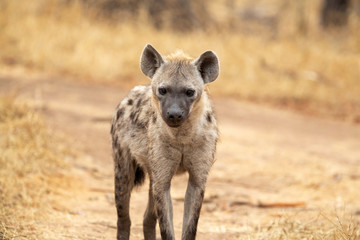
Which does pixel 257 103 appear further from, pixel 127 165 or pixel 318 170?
pixel 127 165

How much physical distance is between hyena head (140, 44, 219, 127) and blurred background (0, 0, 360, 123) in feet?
18.4

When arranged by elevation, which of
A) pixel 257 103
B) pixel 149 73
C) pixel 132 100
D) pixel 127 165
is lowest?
pixel 257 103

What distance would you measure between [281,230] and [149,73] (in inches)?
52.2

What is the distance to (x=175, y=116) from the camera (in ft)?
10.7

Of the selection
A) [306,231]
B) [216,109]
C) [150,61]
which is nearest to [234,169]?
[306,231]

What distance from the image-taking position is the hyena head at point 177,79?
3.31 meters

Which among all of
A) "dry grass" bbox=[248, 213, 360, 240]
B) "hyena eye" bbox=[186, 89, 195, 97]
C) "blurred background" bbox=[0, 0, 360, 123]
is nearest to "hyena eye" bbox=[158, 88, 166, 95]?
"hyena eye" bbox=[186, 89, 195, 97]

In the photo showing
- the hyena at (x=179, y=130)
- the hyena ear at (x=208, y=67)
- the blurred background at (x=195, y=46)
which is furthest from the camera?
the blurred background at (x=195, y=46)

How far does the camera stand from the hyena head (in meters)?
3.31

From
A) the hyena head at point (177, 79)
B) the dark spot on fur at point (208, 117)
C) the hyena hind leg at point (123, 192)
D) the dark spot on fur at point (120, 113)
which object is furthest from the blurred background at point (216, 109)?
the hyena head at point (177, 79)

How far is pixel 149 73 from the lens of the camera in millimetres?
3676

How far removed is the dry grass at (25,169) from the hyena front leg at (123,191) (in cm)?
54

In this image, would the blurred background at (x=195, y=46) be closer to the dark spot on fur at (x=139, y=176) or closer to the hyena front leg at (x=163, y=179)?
the dark spot on fur at (x=139, y=176)

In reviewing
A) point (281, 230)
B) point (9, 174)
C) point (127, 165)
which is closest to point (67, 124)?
point (9, 174)
